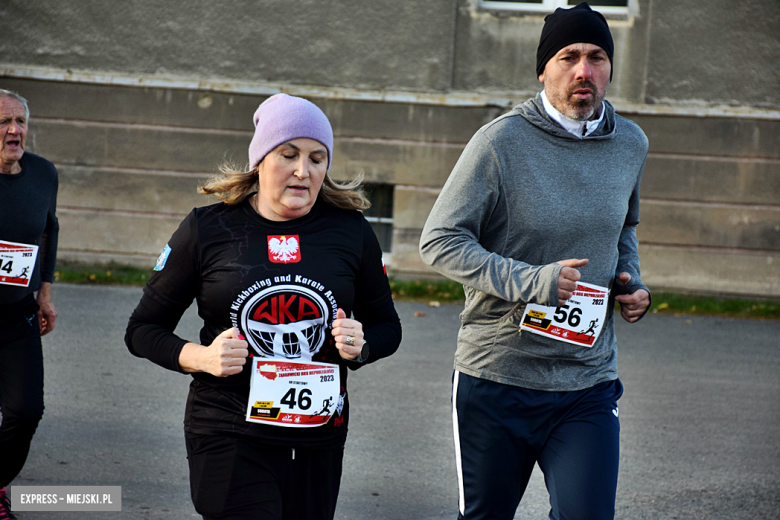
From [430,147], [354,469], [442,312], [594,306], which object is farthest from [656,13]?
[594,306]

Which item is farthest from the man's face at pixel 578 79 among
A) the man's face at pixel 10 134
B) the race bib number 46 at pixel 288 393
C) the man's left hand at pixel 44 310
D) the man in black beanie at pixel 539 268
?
the man's left hand at pixel 44 310

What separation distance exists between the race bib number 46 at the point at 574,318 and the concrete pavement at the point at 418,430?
1.77m

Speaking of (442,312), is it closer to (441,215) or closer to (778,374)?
(778,374)

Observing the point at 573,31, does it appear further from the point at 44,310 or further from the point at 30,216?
the point at 44,310

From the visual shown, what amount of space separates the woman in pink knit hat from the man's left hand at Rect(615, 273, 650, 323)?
0.93 meters

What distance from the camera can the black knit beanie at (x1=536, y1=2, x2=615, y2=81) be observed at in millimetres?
2881

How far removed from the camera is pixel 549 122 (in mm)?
2912

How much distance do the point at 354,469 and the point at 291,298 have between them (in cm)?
254

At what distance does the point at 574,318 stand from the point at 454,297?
295 inches

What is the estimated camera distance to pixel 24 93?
11.4 metres

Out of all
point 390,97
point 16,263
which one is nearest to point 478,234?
point 16,263

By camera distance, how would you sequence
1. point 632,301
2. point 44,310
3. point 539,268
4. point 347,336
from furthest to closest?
1. point 44,310
2. point 632,301
3. point 539,268
4. point 347,336

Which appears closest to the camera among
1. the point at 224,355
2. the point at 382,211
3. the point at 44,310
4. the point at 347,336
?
the point at 224,355

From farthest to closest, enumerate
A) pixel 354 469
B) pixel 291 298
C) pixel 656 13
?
pixel 656 13 < pixel 354 469 < pixel 291 298
